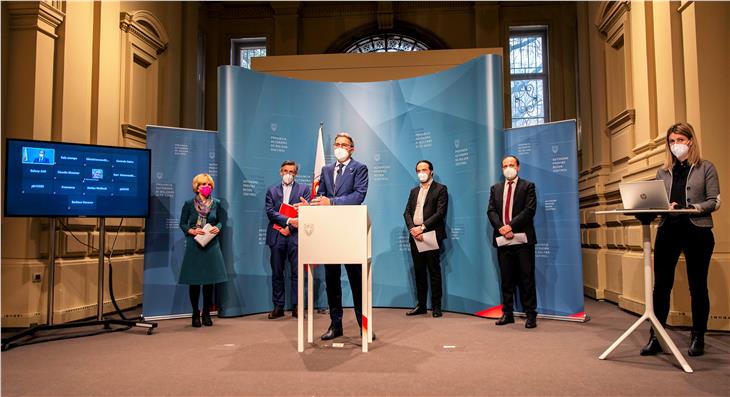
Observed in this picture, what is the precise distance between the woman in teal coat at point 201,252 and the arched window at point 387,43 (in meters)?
5.79

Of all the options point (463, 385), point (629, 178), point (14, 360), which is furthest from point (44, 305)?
point (629, 178)

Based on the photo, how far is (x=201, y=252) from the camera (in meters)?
4.71

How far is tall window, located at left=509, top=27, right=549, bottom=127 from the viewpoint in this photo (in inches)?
362

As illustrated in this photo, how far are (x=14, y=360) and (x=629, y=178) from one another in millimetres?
5867

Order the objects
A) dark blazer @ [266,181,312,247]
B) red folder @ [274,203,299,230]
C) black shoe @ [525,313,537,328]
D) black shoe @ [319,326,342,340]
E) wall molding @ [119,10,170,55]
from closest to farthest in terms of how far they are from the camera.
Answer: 1. black shoe @ [319,326,342,340]
2. red folder @ [274,203,299,230]
3. black shoe @ [525,313,537,328]
4. dark blazer @ [266,181,312,247]
5. wall molding @ [119,10,170,55]

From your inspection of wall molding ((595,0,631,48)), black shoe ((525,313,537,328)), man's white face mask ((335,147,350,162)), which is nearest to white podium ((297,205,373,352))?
man's white face mask ((335,147,350,162))

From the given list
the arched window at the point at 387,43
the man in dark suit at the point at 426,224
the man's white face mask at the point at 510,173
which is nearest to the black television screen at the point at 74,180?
the man in dark suit at the point at 426,224

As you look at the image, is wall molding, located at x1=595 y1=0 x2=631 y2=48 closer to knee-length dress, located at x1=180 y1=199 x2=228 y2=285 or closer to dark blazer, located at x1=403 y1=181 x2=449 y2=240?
dark blazer, located at x1=403 y1=181 x2=449 y2=240

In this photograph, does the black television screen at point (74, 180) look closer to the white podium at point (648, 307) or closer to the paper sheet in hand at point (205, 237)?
the paper sheet in hand at point (205, 237)

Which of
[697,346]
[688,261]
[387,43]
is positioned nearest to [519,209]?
[688,261]

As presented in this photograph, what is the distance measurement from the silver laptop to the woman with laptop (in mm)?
346

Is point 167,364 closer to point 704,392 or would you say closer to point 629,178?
point 704,392

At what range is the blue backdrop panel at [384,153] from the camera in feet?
17.4

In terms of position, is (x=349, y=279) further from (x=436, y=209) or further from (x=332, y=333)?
(x=436, y=209)
